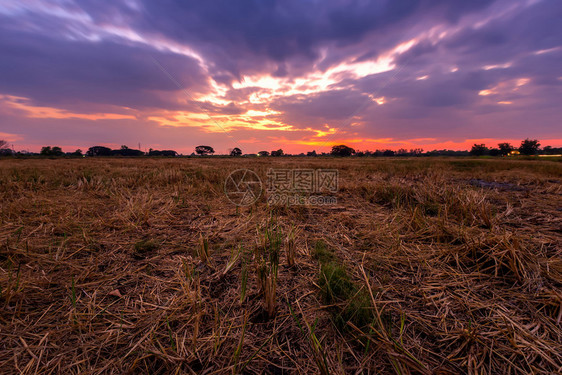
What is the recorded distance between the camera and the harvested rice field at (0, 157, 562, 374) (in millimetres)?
1028

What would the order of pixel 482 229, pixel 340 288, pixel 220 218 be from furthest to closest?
1. pixel 220 218
2. pixel 482 229
3. pixel 340 288

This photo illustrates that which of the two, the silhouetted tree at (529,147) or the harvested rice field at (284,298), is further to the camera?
the silhouetted tree at (529,147)

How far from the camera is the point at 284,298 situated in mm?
1429

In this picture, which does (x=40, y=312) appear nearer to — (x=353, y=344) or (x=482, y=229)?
(x=353, y=344)

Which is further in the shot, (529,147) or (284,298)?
(529,147)

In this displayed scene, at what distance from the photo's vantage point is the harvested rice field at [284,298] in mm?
1028

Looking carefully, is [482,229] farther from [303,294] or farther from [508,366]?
[303,294]

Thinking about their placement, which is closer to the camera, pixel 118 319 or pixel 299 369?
pixel 299 369

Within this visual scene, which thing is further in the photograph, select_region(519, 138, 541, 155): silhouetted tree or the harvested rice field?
select_region(519, 138, 541, 155): silhouetted tree

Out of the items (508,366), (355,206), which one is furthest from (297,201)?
(508,366)

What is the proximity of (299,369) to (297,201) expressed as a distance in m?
2.79

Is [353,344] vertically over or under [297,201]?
under

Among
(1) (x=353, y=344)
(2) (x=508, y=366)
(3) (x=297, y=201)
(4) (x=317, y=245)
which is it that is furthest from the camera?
(3) (x=297, y=201)

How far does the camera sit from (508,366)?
38.9 inches
